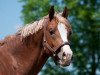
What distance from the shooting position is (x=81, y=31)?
36125 mm

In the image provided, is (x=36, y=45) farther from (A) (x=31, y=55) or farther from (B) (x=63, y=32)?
(B) (x=63, y=32)

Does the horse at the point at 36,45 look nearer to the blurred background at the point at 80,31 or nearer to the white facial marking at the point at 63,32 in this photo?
the white facial marking at the point at 63,32

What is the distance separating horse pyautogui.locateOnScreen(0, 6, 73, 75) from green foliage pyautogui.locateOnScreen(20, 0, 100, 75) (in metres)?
26.2

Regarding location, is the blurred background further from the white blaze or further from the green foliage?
the white blaze

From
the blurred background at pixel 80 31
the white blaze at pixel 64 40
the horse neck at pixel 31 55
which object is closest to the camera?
the white blaze at pixel 64 40

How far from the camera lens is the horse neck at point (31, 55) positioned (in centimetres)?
Result: 782

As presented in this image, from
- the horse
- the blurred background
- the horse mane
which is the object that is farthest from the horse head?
the blurred background

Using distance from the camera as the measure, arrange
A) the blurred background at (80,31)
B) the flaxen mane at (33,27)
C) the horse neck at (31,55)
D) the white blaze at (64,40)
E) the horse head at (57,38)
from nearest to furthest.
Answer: the white blaze at (64,40) → the horse head at (57,38) → the horse neck at (31,55) → the flaxen mane at (33,27) → the blurred background at (80,31)

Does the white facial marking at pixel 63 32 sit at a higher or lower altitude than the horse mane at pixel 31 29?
lower

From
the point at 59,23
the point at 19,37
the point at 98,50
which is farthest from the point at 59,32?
the point at 98,50

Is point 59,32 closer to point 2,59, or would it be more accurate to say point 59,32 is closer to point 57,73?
point 2,59

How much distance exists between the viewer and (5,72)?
7.48 m

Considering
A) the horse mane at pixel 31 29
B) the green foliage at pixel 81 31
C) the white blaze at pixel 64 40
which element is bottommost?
the white blaze at pixel 64 40

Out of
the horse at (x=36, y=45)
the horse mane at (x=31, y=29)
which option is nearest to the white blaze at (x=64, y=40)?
the horse at (x=36, y=45)
